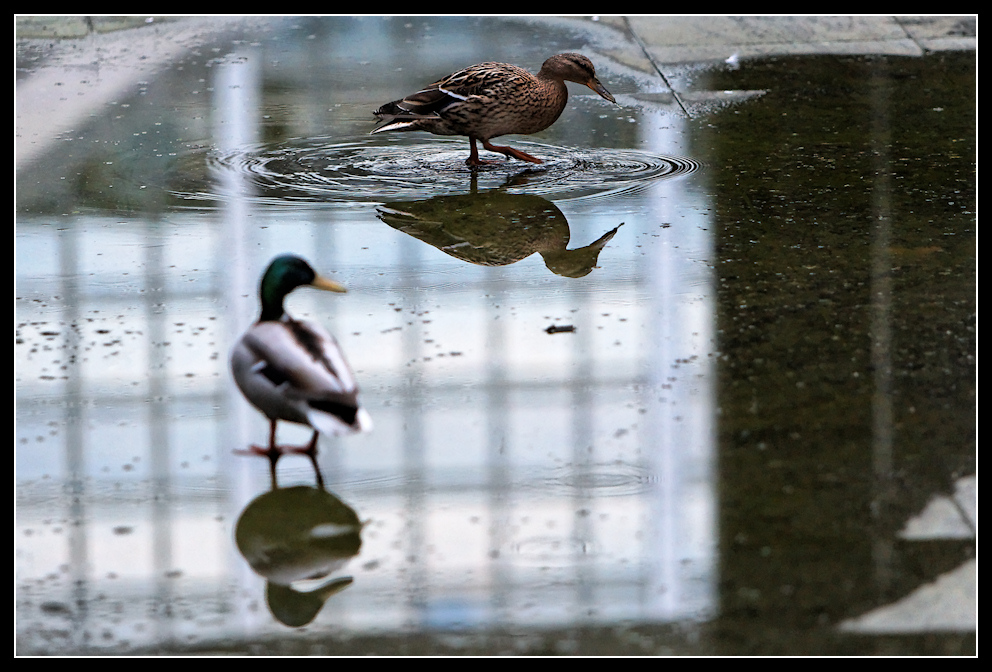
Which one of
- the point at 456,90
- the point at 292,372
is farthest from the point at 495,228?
the point at 292,372

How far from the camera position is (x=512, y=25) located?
1141cm

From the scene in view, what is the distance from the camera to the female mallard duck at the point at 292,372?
3.99 metres

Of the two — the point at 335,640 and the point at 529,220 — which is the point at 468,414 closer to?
the point at 335,640

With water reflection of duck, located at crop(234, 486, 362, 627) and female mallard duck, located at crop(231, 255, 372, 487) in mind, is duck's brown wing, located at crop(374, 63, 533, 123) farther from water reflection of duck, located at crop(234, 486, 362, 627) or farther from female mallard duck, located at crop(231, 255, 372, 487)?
water reflection of duck, located at crop(234, 486, 362, 627)

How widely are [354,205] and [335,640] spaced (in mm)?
3806

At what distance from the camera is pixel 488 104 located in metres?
7.29

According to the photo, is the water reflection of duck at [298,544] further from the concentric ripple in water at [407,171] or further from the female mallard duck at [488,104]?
the female mallard duck at [488,104]

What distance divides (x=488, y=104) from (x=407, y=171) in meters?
0.65

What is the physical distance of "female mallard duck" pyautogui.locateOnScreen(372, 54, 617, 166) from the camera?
24.0 feet

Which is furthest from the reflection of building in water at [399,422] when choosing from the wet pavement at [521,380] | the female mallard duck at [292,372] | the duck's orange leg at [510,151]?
the duck's orange leg at [510,151]

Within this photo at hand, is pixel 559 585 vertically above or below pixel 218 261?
below

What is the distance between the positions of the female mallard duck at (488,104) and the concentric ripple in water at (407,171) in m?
0.22

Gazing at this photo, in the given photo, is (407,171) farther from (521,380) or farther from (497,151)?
(521,380)

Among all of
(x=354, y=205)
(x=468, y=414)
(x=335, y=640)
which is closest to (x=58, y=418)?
(x=468, y=414)
